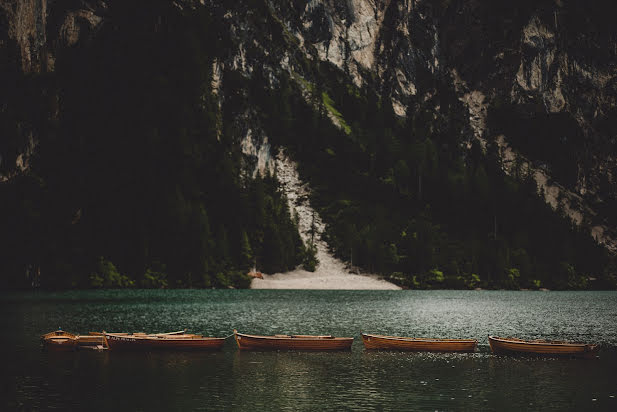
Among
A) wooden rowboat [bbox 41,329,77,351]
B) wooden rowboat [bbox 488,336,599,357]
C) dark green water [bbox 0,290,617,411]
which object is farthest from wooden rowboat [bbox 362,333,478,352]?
wooden rowboat [bbox 41,329,77,351]

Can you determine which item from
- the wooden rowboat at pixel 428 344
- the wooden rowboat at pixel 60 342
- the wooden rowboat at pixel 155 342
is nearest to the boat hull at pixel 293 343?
the wooden rowboat at pixel 155 342

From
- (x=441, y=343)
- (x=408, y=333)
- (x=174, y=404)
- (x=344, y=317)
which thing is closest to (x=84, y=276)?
(x=344, y=317)

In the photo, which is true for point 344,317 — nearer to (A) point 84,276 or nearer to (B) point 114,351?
(B) point 114,351

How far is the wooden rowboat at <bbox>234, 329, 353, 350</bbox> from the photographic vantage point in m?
60.7

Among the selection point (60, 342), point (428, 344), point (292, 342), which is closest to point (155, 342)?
point (60, 342)

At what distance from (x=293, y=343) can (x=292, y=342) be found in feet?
0.45

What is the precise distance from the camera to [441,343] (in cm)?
6091

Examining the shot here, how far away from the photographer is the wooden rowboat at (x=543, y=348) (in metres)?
56.2

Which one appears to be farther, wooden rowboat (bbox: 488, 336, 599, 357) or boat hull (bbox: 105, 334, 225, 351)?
boat hull (bbox: 105, 334, 225, 351)

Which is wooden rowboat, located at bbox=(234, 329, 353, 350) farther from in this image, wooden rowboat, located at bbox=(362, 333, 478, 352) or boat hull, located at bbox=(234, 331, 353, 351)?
wooden rowboat, located at bbox=(362, 333, 478, 352)

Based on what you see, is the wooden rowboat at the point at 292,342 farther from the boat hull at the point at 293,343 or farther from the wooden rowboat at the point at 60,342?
the wooden rowboat at the point at 60,342

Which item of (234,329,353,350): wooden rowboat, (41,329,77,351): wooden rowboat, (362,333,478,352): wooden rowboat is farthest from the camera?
(362,333,478,352): wooden rowboat

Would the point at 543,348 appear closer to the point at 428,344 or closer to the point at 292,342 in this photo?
the point at 428,344

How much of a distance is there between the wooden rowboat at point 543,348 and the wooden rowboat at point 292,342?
44.5 feet
